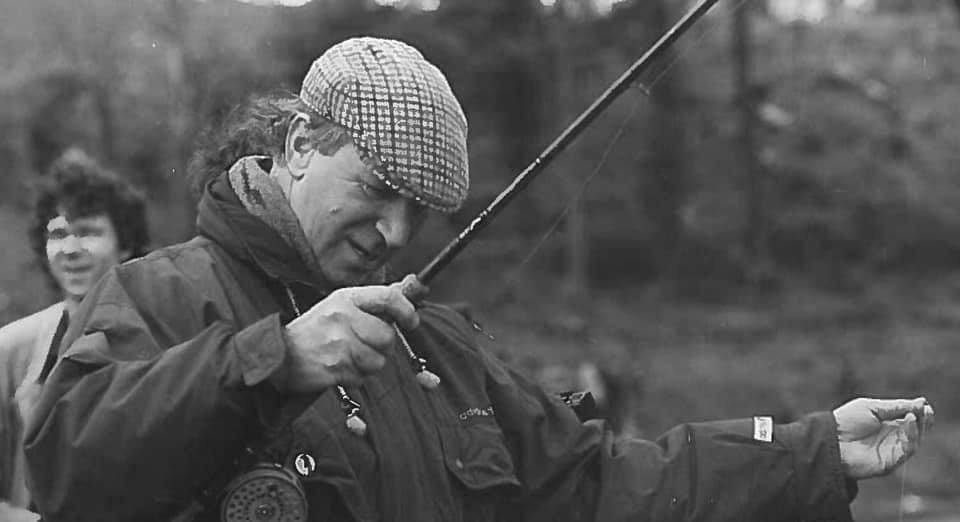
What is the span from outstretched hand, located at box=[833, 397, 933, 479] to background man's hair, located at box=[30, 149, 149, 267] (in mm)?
2479

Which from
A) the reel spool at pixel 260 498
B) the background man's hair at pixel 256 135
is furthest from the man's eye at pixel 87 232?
the reel spool at pixel 260 498

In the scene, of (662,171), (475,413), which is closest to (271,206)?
(475,413)

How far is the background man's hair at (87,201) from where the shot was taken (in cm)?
439

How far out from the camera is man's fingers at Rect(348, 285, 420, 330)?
1.95 meters

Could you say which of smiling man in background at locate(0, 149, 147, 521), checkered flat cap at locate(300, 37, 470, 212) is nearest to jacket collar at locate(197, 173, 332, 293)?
checkered flat cap at locate(300, 37, 470, 212)

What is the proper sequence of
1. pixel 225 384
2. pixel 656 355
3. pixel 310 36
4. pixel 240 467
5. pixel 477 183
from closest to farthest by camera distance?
pixel 225 384 → pixel 240 467 → pixel 310 36 → pixel 477 183 → pixel 656 355

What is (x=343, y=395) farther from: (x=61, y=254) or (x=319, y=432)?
(x=61, y=254)

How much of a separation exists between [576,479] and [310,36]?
15.0m

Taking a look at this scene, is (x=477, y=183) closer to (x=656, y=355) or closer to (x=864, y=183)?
(x=656, y=355)

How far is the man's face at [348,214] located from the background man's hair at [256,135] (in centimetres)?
4

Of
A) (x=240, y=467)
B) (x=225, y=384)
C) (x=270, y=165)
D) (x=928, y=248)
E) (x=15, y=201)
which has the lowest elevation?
(x=928, y=248)

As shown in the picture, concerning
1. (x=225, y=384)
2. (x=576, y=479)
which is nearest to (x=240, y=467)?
(x=225, y=384)

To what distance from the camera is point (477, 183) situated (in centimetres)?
1875

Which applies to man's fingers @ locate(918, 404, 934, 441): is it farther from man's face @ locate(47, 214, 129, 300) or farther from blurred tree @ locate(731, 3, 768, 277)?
blurred tree @ locate(731, 3, 768, 277)
